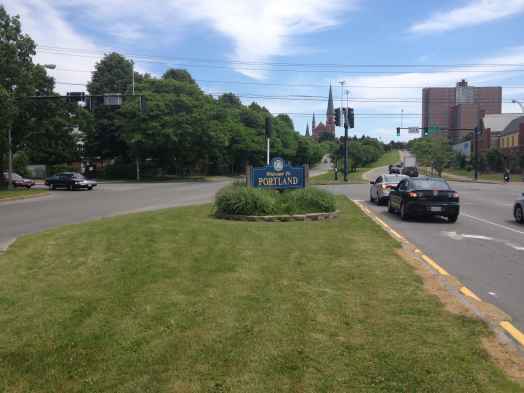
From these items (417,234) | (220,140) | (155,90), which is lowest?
(417,234)

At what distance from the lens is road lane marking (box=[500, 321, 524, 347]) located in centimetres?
491

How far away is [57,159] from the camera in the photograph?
6825 centimetres

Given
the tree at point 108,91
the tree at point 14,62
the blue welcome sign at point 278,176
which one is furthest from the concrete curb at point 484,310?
the tree at point 108,91

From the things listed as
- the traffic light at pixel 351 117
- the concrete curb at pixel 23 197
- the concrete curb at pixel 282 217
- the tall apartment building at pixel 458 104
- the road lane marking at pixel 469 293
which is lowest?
the concrete curb at pixel 23 197

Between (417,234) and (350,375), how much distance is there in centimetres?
A: 971

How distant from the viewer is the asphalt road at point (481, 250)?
7.02 meters

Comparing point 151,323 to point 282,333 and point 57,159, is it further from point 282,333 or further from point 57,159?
point 57,159

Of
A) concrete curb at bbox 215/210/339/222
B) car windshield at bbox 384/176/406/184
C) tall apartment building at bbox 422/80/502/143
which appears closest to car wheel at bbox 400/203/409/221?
concrete curb at bbox 215/210/339/222

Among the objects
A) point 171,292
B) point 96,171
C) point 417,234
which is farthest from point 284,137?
point 171,292

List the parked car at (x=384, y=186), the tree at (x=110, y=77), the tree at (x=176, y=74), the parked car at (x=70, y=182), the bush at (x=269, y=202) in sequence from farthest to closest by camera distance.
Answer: the tree at (x=176, y=74), the tree at (x=110, y=77), the parked car at (x=70, y=182), the parked car at (x=384, y=186), the bush at (x=269, y=202)

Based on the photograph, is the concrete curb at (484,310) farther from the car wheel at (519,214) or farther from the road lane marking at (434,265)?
the car wheel at (519,214)

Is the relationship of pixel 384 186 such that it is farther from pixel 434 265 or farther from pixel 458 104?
pixel 458 104

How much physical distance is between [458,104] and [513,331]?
299 ft

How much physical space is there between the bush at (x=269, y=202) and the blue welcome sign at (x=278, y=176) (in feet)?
2.28
